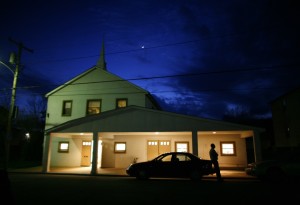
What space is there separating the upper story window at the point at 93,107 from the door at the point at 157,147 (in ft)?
20.3

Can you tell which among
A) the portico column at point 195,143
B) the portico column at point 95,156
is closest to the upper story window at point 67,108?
the portico column at point 95,156

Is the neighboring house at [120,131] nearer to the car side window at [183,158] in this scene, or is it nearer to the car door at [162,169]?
the car side window at [183,158]

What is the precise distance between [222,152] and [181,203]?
13655mm

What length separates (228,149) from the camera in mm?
19984

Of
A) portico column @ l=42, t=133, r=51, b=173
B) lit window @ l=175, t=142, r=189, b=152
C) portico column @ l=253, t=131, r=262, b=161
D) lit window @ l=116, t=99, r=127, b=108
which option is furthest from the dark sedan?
lit window @ l=116, t=99, r=127, b=108

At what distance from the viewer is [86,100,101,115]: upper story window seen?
901 inches

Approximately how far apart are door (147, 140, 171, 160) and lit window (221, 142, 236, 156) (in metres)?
4.48

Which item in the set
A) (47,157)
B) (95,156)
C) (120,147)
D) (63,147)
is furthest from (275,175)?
(63,147)

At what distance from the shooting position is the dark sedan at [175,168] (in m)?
13.0

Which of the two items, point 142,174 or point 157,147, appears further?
point 157,147

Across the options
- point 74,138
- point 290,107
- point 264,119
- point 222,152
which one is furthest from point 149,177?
point 264,119

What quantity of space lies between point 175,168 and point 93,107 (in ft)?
40.5

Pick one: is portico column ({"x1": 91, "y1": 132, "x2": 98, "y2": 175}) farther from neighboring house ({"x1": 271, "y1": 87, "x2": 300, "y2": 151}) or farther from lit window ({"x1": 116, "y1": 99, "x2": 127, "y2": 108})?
neighboring house ({"x1": 271, "y1": 87, "x2": 300, "y2": 151})

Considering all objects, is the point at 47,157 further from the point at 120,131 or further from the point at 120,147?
the point at 120,147
